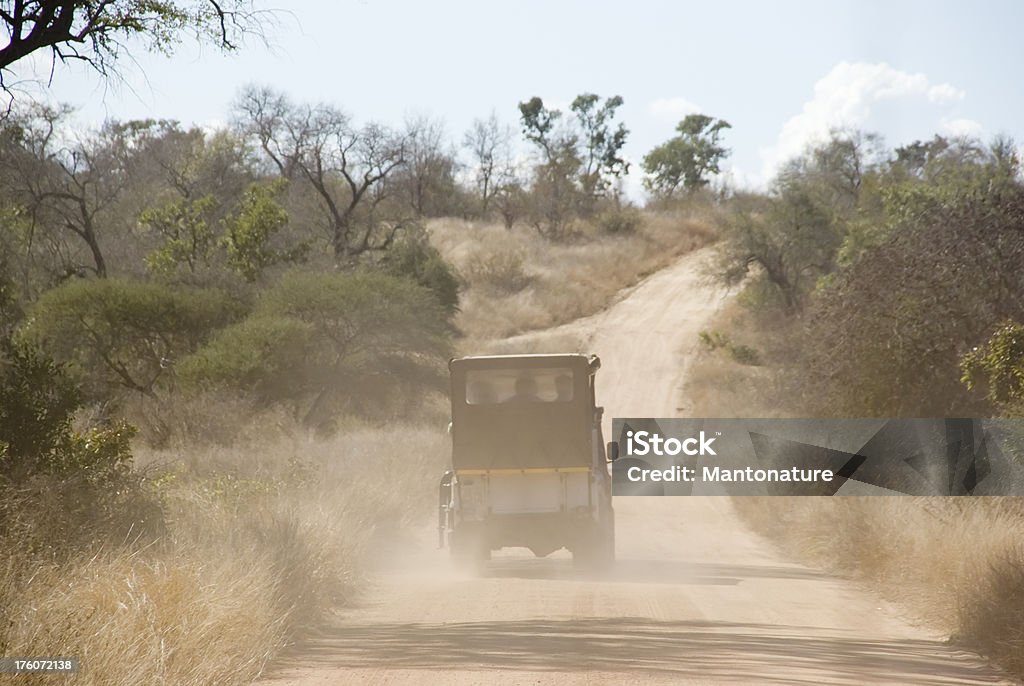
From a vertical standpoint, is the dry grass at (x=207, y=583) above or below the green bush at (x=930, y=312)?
below

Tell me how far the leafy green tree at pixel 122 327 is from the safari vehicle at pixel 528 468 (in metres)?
17.2

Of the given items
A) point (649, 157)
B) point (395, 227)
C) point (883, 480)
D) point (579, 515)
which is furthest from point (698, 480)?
point (649, 157)

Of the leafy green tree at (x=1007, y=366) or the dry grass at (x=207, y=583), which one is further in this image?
the leafy green tree at (x=1007, y=366)

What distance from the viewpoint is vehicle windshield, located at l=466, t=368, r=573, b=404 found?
16984 mm

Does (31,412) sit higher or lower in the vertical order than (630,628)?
higher

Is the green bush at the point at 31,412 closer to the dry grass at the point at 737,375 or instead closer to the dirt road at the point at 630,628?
the dirt road at the point at 630,628

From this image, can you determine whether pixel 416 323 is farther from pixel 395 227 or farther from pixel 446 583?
pixel 446 583

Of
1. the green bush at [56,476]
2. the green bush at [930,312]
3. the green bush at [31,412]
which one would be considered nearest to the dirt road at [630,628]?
the green bush at [56,476]

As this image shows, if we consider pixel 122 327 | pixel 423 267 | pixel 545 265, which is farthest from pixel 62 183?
pixel 545 265

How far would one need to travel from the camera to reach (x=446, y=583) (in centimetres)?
1565

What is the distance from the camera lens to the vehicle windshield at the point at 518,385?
16984mm

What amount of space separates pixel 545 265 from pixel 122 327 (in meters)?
38.0

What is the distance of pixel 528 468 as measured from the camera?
16609 mm

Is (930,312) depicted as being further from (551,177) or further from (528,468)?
(551,177)
